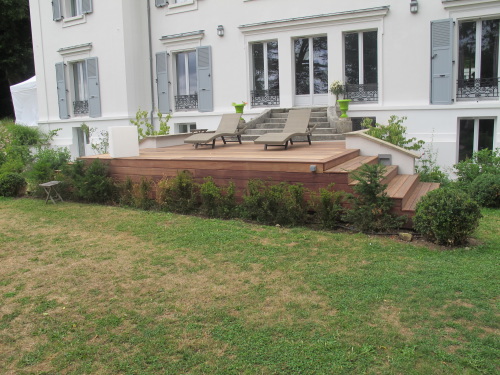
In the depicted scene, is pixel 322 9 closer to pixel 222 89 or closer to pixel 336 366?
pixel 222 89

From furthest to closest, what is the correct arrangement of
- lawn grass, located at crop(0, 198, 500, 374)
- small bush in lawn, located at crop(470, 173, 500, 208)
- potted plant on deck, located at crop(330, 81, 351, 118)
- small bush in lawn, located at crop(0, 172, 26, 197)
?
potted plant on deck, located at crop(330, 81, 351, 118)
small bush in lawn, located at crop(0, 172, 26, 197)
small bush in lawn, located at crop(470, 173, 500, 208)
lawn grass, located at crop(0, 198, 500, 374)

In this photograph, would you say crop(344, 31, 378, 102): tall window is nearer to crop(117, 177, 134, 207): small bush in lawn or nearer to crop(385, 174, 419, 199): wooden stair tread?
crop(385, 174, 419, 199): wooden stair tread

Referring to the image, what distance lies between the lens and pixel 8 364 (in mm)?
3494

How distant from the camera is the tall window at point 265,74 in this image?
14.6 metres

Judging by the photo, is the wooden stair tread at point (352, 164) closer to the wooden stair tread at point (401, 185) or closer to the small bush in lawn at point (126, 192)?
the wooden stair tread at point (401, 185)

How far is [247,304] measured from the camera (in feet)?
14.3

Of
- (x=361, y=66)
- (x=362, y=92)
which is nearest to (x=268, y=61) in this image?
(x=361, y=66)

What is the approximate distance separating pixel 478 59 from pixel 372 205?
7417mm

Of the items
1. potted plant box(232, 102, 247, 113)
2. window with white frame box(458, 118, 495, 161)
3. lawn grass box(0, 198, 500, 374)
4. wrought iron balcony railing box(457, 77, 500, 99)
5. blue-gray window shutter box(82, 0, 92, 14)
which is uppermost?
blue-gray window shutter box(82, 0, 92, 14)

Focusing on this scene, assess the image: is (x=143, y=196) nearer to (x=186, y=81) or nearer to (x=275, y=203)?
(x=275, y=203)

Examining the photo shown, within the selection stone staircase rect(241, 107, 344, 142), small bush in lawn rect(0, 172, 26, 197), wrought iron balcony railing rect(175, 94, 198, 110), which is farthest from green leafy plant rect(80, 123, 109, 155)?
stone staircase rect(241, 107, 344, 142)

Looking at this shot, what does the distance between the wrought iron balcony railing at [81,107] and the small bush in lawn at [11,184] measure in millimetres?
7629

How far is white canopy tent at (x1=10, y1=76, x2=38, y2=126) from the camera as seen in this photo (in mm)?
21047

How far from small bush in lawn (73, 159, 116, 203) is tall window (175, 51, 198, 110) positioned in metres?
7.00
